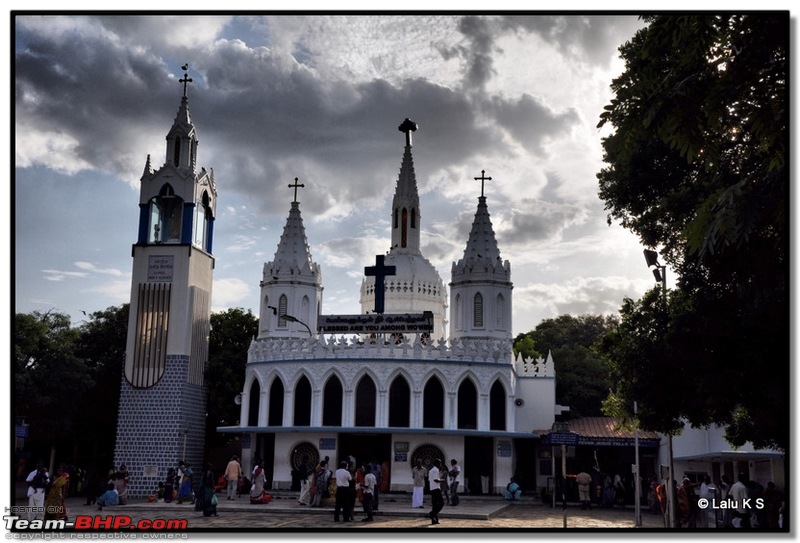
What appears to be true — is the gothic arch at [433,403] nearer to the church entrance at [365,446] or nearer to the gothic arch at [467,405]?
the gothic arch at [467,405]

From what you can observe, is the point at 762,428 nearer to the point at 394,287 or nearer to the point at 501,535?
the point at 501,535

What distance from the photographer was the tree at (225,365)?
3906 cm

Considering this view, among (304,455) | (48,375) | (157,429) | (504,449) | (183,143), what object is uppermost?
(183,143)

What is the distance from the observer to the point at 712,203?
13.5m

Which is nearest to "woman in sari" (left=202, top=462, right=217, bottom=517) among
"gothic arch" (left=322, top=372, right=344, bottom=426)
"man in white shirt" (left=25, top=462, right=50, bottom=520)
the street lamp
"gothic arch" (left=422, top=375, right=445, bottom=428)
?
"man in white shirt" (left=25, top=462, right=50, bottom=520)

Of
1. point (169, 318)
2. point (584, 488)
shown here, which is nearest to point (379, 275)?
point (169, 318)

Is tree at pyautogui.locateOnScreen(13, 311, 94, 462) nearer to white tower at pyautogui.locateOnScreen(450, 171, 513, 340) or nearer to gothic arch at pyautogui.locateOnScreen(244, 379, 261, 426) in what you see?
gothic arch at pyautogui.locateOnScreen(244, 379, 261, 426)

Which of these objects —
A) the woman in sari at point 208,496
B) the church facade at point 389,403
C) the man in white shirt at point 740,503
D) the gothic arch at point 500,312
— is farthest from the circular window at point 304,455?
the man in white shirt at point 740,503

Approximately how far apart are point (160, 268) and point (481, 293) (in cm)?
1360

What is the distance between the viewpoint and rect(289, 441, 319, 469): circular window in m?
35.2

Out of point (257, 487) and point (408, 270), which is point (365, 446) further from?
point (408, 270)

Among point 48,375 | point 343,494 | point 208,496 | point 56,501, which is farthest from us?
point 48,375

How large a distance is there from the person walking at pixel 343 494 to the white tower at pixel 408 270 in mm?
21468

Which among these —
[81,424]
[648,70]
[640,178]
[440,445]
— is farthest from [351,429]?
[648,70]
